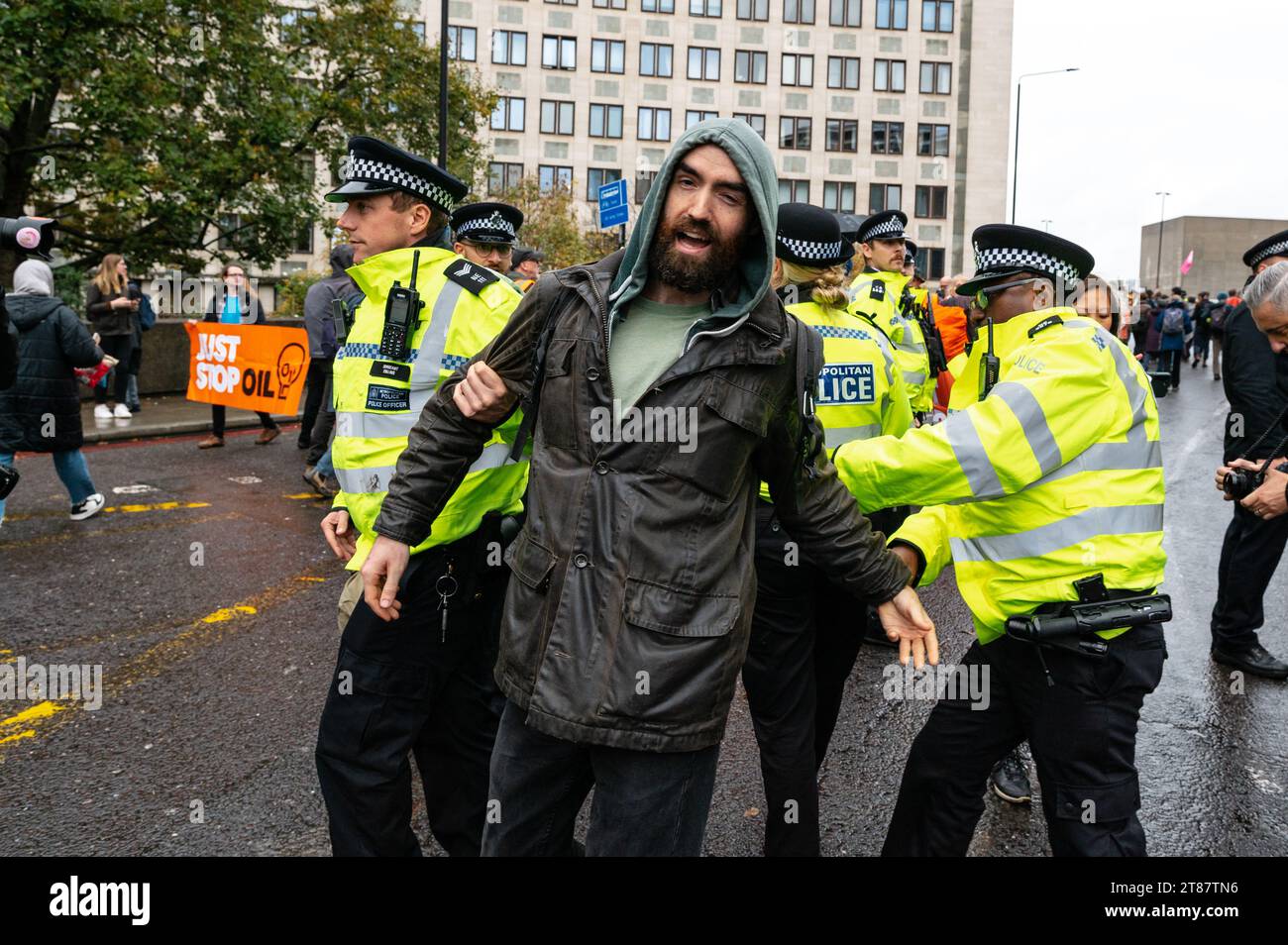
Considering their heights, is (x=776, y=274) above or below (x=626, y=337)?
above

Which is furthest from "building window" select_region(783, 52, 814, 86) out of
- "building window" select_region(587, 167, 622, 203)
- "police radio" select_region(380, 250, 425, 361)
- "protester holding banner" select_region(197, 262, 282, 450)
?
"police radio" select_region(380, 250, 425, 361)

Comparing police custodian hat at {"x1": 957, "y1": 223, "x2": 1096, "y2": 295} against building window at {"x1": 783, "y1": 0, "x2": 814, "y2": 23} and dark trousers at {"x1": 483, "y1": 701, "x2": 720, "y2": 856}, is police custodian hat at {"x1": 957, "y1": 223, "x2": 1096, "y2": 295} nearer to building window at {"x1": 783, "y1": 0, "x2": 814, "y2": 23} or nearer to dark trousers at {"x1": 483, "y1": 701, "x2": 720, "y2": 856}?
dark trousers at {"x1": 483, "y1": 701, "x2": 720, "y2": 856}

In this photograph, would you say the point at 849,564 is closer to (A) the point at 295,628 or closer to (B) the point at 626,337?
(B) the point at 626,337

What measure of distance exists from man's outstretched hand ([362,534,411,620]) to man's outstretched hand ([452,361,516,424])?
0.36 meters

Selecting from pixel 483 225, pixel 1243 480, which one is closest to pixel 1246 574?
pixel 1243 480

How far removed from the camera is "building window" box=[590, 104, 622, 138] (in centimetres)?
5272

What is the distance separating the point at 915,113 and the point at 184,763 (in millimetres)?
57262

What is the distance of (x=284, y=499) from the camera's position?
8.99m

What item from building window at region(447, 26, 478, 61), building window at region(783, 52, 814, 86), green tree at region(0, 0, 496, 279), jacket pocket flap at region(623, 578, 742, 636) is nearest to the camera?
jacket pocket flap at region(623, 578, 742, 636)

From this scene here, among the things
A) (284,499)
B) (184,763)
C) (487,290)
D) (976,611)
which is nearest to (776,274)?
(487,290)

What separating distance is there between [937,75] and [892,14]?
4.07 m

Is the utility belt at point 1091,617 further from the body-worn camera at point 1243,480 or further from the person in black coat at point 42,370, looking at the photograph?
the person in black coat at point 42,370

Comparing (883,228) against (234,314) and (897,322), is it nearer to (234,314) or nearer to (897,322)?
(897,322)

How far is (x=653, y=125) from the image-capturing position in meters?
53.3
